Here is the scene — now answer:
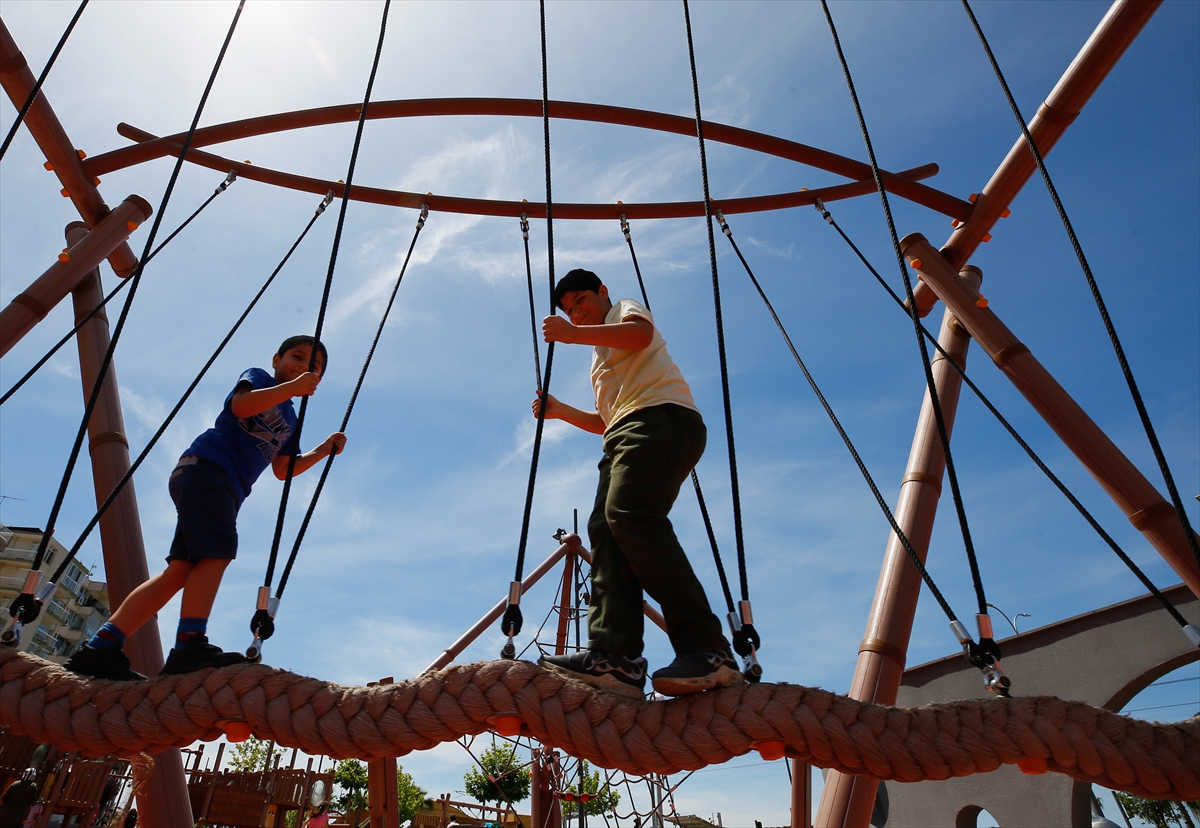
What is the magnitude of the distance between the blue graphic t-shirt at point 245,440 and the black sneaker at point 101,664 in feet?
2.00

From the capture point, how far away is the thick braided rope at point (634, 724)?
137 cm

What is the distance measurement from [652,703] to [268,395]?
4.96 ft

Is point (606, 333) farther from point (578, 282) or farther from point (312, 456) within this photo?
point (312, 456)

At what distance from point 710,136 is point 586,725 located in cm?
322

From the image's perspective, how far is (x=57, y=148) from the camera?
3584 millimetres

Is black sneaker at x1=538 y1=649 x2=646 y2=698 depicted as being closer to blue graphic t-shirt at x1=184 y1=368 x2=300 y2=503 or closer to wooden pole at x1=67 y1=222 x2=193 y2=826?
blue graphic t-shirt at x1=184 y1=368 x2=300 y2=503

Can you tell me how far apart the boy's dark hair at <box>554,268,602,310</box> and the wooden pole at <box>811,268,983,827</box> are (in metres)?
1.36

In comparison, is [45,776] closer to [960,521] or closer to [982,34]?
[960,521]

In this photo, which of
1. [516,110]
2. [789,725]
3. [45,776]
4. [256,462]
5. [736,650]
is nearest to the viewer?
[789,725]

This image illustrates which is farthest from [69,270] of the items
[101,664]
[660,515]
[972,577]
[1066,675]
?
[1066,675]

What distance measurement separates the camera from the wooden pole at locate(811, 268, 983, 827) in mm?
2738

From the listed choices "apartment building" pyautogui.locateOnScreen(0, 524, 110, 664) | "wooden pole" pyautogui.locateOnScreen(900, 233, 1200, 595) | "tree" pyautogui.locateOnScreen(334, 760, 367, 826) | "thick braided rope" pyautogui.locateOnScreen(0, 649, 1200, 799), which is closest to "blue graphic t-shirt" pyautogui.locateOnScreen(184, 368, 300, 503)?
"thick braided rope" pyautogui.locateOnScreen(0, 649, 1200, 799)

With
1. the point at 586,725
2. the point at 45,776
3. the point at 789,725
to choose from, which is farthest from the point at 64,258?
the point at 45,776

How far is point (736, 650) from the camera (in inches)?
68.3
